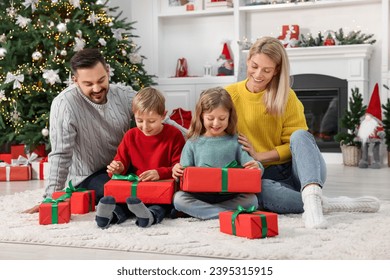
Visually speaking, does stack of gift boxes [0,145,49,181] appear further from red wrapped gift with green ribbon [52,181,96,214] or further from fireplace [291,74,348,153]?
fireplace [291,74,348,153]

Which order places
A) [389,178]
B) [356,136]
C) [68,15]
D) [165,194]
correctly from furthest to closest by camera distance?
1. [356,136]
2. [68,15]
3. [389,178]
4. [165,194]

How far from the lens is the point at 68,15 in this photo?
471 cm

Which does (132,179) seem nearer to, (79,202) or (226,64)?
(79,202)

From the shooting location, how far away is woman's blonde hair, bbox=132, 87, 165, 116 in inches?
101

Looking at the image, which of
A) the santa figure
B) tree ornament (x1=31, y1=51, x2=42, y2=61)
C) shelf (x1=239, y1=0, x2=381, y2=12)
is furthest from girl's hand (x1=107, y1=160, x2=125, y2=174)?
shelf (x1=239, y1=0, x2=381, y2=12)

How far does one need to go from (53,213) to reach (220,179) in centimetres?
68

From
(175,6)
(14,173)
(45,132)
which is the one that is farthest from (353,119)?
(14,173)

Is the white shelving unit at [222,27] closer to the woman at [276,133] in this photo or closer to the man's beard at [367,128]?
the man's beard at [367,128]

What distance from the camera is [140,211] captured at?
7.76ft

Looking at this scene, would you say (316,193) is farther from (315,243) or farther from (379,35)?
(379,35)

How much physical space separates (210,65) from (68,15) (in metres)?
1.91

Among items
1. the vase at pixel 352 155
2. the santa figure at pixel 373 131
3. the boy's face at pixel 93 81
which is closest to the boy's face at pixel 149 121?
the boy's face at pixel 93 81

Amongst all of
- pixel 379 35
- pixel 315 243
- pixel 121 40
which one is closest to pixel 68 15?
pixel 121 40

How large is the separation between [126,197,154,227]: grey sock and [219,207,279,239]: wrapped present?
334mm
